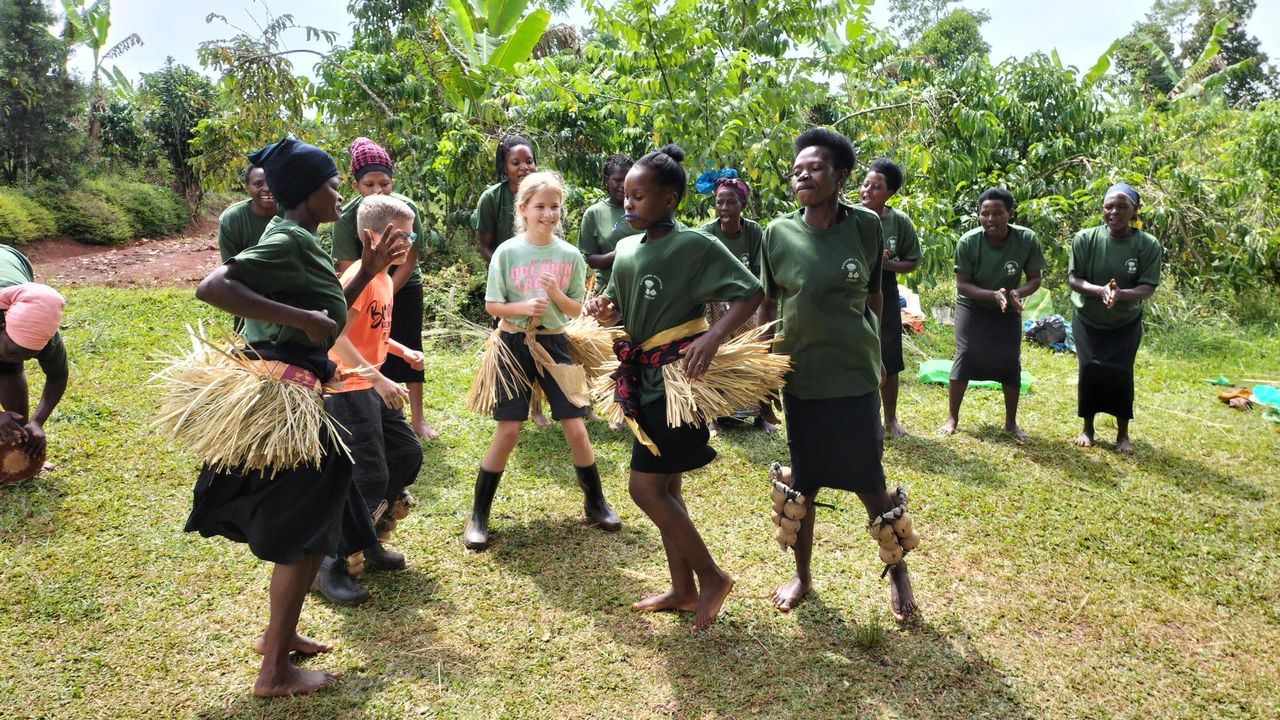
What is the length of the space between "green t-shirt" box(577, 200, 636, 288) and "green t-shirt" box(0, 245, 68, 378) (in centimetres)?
301

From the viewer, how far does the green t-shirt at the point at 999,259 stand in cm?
603

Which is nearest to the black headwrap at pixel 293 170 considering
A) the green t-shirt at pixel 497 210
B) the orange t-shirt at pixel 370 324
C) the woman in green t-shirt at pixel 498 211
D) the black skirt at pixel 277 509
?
the orange t-shirt at pixel 370 324

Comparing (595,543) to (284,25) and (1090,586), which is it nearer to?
(1090,586)

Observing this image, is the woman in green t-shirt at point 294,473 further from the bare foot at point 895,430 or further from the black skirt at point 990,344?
the black skirt at point 990,344

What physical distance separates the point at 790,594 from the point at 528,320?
5.80 feet

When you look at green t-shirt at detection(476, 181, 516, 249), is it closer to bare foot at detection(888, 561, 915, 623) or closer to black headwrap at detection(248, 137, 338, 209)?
black headwrap at detection(248, 137, 338, 209)

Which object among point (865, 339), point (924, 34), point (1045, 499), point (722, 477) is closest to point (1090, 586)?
point (1045, 499)

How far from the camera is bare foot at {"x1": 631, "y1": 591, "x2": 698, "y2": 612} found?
3555 millimetres

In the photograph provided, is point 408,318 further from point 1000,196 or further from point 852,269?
point 1000,196

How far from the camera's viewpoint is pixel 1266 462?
5820 mm

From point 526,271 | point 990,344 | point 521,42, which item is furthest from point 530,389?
point 521,42

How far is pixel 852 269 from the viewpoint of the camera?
131 inches

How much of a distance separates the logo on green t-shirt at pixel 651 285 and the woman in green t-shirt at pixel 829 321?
53 centimetres

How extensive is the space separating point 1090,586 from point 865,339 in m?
1.69
